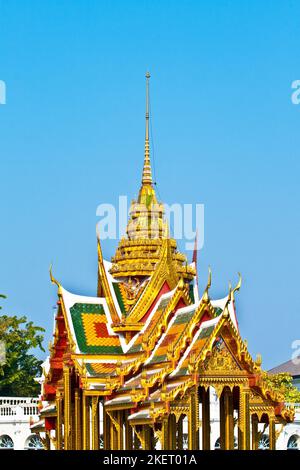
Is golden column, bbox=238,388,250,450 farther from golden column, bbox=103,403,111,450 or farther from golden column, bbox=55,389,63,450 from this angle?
golden column, bbox=55,389,63,450

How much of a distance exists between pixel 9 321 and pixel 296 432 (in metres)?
12.6

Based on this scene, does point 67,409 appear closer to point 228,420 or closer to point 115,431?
point 115,431

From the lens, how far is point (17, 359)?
5356 cm

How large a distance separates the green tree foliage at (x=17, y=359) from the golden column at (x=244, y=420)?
2776cm

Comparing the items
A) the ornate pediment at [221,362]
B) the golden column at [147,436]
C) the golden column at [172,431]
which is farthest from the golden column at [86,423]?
the ornate pediment at [221,362]

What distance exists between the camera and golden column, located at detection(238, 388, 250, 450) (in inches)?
983

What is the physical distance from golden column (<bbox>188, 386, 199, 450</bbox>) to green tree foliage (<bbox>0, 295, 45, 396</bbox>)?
28.2 m

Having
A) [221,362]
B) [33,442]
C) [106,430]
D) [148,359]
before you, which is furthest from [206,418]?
[33,442]

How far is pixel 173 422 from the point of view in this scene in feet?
83.5
